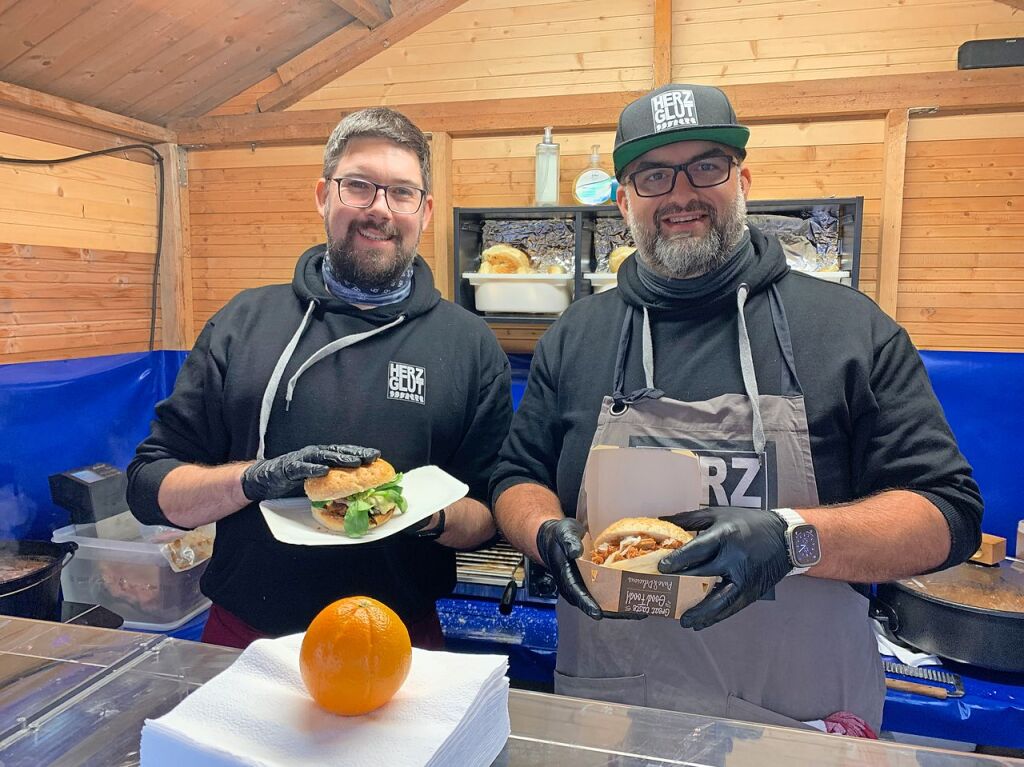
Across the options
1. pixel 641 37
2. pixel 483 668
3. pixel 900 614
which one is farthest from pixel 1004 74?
pixel 483 668

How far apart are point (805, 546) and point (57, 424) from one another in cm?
323

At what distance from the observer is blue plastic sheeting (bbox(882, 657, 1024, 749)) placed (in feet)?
7.68

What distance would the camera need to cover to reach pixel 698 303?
5.58 feet

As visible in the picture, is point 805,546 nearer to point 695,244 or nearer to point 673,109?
point 695,244

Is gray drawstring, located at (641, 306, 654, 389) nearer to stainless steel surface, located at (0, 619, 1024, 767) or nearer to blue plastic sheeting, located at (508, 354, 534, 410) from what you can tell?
stainless steel surface, located at (0, 619, 1024, 767)

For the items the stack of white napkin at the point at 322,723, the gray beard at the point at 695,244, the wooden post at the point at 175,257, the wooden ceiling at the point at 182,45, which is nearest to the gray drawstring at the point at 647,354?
the gray beard at the point at 695,244

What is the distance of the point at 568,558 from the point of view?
1372 mm

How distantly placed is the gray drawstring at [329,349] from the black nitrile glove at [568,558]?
0.76 m

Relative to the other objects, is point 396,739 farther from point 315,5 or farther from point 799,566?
point 315,5

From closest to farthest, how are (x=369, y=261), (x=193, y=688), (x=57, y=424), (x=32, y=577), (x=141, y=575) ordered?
(x=193, y=688), (x=369, y=261), (x=32, y=577), (x=141, y=575), (x=57, y=424)

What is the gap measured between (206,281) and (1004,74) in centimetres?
417

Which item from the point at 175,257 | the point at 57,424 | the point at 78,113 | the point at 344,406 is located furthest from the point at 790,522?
the point at 175,257

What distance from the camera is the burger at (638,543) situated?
1.24 m

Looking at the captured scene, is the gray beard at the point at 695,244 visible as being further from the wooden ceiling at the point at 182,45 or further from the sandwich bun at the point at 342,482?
the wooden ceiling at the point at 182,45
